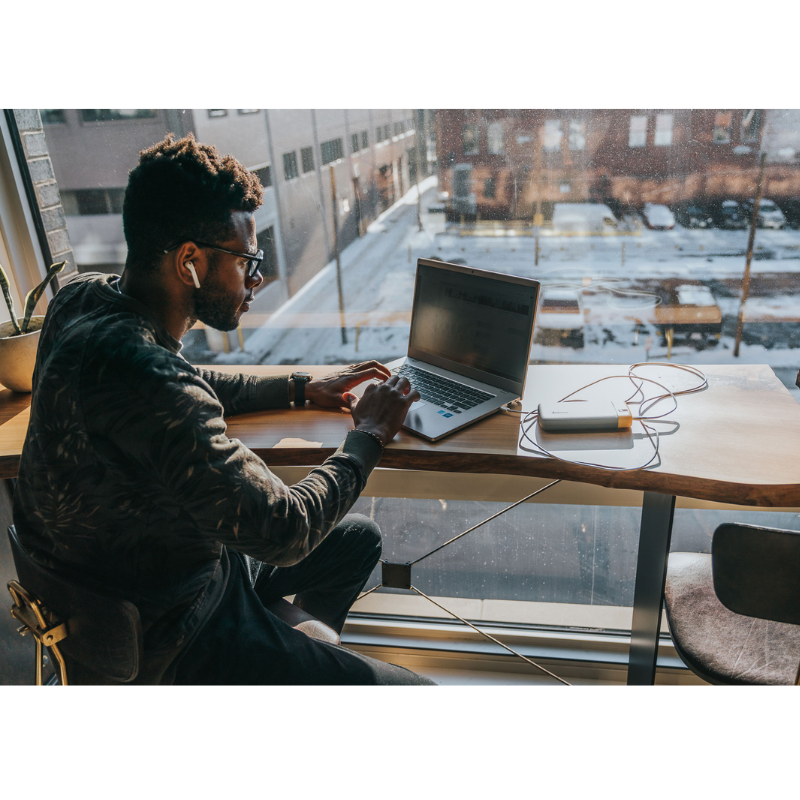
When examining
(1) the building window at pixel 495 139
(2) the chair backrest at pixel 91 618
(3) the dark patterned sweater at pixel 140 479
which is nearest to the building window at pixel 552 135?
(1) the building window at pixel 495 139

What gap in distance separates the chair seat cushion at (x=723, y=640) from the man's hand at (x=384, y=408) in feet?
2.30

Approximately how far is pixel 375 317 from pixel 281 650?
3.42 feet

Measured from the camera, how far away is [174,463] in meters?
0.96

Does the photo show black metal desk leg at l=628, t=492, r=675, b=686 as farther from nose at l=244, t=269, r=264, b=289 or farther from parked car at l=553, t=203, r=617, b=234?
nose at l=244, t=269, r=264, b=289

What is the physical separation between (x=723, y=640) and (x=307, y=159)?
5.06ft

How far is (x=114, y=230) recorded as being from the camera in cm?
195

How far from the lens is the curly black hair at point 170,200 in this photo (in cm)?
109

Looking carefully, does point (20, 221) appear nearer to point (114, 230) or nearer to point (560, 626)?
point (114, 230)

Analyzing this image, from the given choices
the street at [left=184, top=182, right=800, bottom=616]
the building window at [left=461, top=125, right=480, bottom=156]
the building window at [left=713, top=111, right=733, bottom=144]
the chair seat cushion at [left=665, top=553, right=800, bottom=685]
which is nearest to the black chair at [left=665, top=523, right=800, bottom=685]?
the chair seat cushion at [left=665, top=553, right=800, bottom=685]

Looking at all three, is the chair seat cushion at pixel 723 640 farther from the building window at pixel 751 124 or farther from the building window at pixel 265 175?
the building window at pixel 265 175

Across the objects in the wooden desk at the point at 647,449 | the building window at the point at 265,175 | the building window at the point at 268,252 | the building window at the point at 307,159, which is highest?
the building window at the point at 307,159

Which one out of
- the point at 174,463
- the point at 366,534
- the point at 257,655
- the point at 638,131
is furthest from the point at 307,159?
the point at 257,655

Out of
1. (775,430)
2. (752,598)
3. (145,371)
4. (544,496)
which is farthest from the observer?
(544,496)
